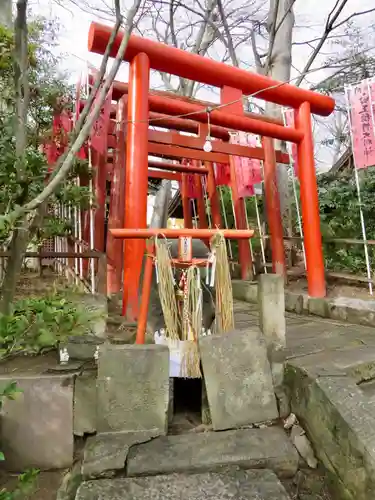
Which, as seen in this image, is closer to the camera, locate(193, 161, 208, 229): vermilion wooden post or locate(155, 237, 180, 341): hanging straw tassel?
locate(155, 237, 180, 341): hanging straw tassel

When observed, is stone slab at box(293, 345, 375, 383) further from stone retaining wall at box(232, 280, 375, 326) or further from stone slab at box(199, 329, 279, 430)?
stone retaining wall at box(232, 280, 375, 326)

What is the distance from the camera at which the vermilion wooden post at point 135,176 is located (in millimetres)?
4359

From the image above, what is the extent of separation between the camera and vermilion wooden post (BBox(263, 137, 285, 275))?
276 inches

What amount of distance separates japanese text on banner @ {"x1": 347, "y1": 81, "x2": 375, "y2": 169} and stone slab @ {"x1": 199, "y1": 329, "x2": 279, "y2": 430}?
4.37 meters

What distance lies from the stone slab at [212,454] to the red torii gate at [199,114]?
6.44ft

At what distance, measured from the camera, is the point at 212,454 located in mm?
2383

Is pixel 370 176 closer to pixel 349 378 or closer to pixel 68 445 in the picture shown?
pixel 349 378

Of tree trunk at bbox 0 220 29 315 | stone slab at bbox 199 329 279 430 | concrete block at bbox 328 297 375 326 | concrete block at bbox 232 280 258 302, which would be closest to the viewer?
tree trunk at bbox 0 220 29 315

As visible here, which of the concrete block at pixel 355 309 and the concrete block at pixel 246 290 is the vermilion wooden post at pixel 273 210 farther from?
the concrete block at pixel 355 309

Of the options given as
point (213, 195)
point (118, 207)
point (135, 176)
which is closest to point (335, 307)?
point (135, 176)

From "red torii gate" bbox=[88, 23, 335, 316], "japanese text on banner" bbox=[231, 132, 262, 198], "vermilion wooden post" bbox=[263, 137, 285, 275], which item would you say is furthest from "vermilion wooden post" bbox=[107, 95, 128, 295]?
"vermilion wooden post" bbox=[263, 137, 285, 275]

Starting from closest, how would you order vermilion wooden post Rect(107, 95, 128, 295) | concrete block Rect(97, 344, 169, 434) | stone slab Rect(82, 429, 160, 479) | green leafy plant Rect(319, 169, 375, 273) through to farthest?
stone slab Rect(82, 429, 160, 479) < concrete block Rect(97, 344, 169, 434) < vermilion wooden post Rect(107, 95, 128, 295) < green leafy plant Rect(319, 169, 375, 273)

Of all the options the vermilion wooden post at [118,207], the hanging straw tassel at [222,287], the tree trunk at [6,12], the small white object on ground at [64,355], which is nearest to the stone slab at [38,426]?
the small white object on ground at [64,355]

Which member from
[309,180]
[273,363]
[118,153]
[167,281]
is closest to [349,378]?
[273,363]
